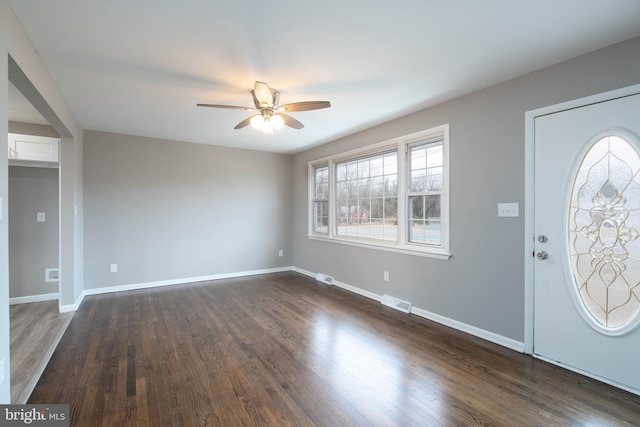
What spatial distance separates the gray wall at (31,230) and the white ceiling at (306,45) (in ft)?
4.92

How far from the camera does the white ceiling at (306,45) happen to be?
1.84 metres

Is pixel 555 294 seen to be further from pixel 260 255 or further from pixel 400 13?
pixel 260 255

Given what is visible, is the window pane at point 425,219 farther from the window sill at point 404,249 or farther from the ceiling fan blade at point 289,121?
the ceiling fan blade at point 289,121

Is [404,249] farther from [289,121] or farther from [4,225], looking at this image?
[4,225]

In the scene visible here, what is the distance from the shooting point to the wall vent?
17.0ft

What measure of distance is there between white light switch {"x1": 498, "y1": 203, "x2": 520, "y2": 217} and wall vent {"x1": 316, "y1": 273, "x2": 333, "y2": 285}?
3.02 metres

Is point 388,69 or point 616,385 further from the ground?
point 388,69

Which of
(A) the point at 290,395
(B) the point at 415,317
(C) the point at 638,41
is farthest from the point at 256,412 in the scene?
(C) the point at 638,41

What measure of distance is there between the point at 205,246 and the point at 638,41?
5786mm

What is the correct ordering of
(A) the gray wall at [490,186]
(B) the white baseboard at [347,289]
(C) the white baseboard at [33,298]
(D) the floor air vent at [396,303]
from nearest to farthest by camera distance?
1. (A) the gray wall at [490,186]
2. (B) the white baseboard at [347,289]
3. (D) the floor air vent at [396,303]
4. (C) the white baseboard at [33,298]

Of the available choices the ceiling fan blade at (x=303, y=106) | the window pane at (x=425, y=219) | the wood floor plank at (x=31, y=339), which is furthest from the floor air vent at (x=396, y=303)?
the wood floor plank at (x=31, y=339)

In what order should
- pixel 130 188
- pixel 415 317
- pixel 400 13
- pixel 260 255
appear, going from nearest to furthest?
pixel 400 13
pixel 415 317
pixel 130 188
pixel 260 255

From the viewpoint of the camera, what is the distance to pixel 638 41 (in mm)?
2096

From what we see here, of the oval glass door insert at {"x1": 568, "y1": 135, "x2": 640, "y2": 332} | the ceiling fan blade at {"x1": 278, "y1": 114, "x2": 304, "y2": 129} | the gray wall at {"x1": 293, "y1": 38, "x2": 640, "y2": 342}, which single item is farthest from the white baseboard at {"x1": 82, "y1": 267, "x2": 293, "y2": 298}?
the oval glass door insert at {"x1": 568, "y1": 135, "x2": 640, "y2": 332}
